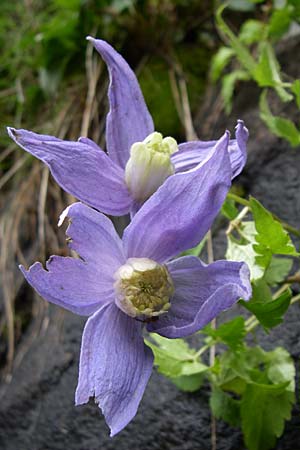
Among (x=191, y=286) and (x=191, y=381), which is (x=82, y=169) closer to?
(x=191, y=286)

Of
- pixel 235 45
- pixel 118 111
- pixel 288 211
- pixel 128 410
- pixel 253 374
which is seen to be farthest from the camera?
pixel 288 211

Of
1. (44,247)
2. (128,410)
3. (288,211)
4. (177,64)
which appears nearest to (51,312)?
(44,247)

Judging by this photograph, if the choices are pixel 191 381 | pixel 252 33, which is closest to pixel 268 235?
pixel 191 381

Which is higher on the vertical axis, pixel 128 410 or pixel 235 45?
pixel 235 45

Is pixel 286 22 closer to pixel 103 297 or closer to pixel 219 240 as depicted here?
pixel 219 240

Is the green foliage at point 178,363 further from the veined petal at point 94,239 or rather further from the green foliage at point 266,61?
the green foliage at point 266,61

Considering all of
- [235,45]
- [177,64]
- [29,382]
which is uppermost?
[235,45]

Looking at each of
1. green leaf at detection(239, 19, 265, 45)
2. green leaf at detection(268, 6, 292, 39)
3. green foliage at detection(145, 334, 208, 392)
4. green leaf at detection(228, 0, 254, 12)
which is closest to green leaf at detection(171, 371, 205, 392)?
green foliage at detection(145, 334, 208, 392)

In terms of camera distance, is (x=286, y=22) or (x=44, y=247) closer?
(x=286, y=22)
